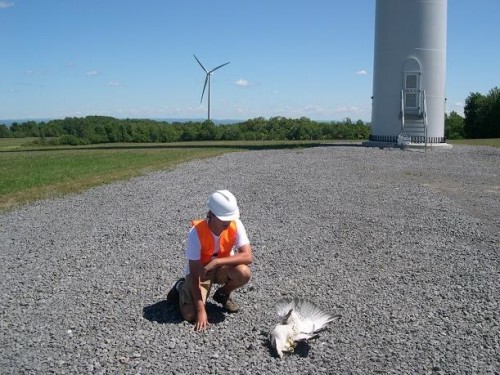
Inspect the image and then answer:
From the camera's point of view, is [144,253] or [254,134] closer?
[144,253]

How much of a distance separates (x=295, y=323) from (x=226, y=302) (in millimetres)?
969

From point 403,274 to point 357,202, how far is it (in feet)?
17.9

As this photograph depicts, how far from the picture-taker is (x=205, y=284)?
18.9ft

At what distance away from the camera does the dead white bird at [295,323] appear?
5029 millimetres

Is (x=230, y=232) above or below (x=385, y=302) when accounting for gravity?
above

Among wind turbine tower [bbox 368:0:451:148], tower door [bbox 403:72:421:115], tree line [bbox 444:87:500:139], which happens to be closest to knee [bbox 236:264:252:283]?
wind turbine tower [bbox 368:0:451:148]

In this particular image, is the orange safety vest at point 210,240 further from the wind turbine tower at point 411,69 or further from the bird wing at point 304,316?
the wind turbine tower at point 411,69

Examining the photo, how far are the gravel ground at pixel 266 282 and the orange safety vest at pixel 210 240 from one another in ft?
2.14

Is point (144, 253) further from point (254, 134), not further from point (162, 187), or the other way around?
point (254, 134)

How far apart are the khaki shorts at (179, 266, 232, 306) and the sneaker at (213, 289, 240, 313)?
0.18 meters

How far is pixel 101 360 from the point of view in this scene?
15.6 ft

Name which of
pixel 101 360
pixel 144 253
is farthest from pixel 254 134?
pixel 101 360

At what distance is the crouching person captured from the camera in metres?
5.34

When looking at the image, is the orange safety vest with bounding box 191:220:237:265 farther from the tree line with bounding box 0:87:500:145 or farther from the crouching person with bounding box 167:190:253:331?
the tree line with bounding box 0:87:500:145
